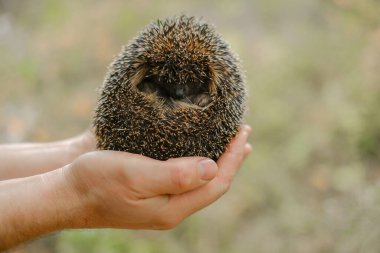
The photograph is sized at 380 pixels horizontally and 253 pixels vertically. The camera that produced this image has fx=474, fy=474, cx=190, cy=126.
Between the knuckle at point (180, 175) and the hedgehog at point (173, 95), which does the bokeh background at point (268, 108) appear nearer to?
the hedgehog at point (173, 95)

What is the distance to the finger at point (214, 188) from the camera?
2.75m

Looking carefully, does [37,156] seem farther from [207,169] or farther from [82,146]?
[207,169]

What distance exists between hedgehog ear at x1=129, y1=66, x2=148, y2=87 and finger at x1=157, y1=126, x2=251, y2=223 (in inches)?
27.3

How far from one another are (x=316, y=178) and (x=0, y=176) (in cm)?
455

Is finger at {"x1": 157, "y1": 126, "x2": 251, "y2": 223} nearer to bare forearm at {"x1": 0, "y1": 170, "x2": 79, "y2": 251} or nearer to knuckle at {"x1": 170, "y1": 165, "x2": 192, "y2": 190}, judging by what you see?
knuckle at {"x1": 170, "y1": 165, "x2": 192, "y2": 190}

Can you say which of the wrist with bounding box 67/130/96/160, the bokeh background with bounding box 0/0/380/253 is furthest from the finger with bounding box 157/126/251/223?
the bokeh background with bounding box 0/0/380/253

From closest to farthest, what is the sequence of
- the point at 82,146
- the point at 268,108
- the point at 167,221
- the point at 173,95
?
the point at 167,221, the point at 173,95, the point at 82,146, the point at 268,108

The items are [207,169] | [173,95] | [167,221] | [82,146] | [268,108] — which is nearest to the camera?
[207,169]

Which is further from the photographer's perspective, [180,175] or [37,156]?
[37,156]

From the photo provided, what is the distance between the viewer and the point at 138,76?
293 centimetres

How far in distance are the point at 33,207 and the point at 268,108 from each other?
17.3 feet

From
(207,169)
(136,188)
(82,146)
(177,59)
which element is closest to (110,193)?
(136,188)

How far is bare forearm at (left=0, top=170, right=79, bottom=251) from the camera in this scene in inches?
104

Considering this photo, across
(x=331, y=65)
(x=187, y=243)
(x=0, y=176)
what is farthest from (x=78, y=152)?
(x=331, y=65)
